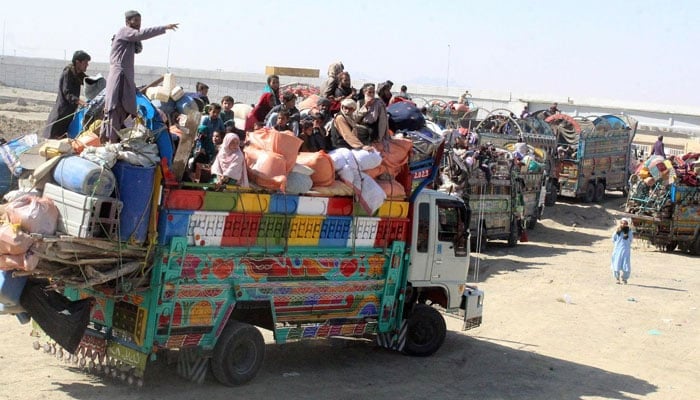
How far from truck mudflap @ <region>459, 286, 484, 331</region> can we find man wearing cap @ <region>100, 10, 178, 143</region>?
216 inches

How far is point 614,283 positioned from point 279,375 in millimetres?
11216

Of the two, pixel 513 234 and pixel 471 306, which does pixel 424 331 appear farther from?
pixel 513 234

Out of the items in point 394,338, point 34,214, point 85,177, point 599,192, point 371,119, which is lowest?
point 394,338

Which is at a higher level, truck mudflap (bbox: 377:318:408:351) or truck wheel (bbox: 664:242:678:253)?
truck wheel (bbox: 664:242:678:253)

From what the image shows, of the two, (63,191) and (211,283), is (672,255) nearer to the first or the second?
(211,283)

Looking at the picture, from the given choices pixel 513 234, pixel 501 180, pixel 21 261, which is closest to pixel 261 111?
pixel 21 261

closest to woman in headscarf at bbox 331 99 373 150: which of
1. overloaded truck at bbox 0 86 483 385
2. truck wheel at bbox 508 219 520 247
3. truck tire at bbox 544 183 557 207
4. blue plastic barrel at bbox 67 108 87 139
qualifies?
overloaded truck at bbox 0 86 483 385

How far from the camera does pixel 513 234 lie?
2277 cm

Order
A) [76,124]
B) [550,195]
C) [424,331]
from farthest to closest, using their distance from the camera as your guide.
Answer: [550,195] < [424,331] < [76,124]

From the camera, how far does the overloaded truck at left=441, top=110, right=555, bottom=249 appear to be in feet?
66.8

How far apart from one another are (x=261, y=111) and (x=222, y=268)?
3013 mm

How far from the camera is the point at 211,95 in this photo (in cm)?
4550

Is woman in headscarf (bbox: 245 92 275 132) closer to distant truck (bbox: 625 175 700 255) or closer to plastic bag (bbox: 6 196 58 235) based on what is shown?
plastic bag (bbox: 6 196 58 235)

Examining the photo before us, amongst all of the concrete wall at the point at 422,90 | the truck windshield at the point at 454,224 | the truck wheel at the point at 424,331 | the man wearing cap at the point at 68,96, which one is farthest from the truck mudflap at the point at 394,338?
the concrete wall at the point at 422,90
